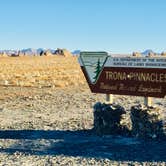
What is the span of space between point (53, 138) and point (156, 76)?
284cm

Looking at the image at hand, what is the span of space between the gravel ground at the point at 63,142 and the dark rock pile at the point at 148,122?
228 millimetres

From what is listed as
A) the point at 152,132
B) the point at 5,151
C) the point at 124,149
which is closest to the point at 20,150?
the point at 5,151

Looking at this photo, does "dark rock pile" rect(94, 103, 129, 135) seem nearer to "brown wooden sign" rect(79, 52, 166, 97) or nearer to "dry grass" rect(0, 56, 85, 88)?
"brown wooden sign" rect(79, 52, 166, 97)

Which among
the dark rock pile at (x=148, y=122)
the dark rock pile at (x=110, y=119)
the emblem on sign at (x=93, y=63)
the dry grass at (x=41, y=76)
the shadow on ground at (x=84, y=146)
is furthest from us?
the dry grass at (x=41, y=76)

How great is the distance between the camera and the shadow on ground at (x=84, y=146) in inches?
463

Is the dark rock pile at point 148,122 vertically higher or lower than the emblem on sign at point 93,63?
lower

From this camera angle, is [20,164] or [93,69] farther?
[93,69]

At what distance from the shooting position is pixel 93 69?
14.5m

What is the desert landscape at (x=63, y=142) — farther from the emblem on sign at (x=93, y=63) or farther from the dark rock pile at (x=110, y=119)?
the emblem on sign at (x=93, y=63)

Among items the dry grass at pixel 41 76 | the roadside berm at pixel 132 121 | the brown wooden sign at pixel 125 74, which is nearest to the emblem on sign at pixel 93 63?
the brown wooden sign at pixel 125 74

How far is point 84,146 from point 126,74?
216 centimetres

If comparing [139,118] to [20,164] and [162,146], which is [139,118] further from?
[20,164]

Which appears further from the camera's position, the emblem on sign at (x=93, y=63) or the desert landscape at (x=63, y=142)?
the emblem on sign at (x=93, y=63)

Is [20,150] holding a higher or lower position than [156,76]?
lower
